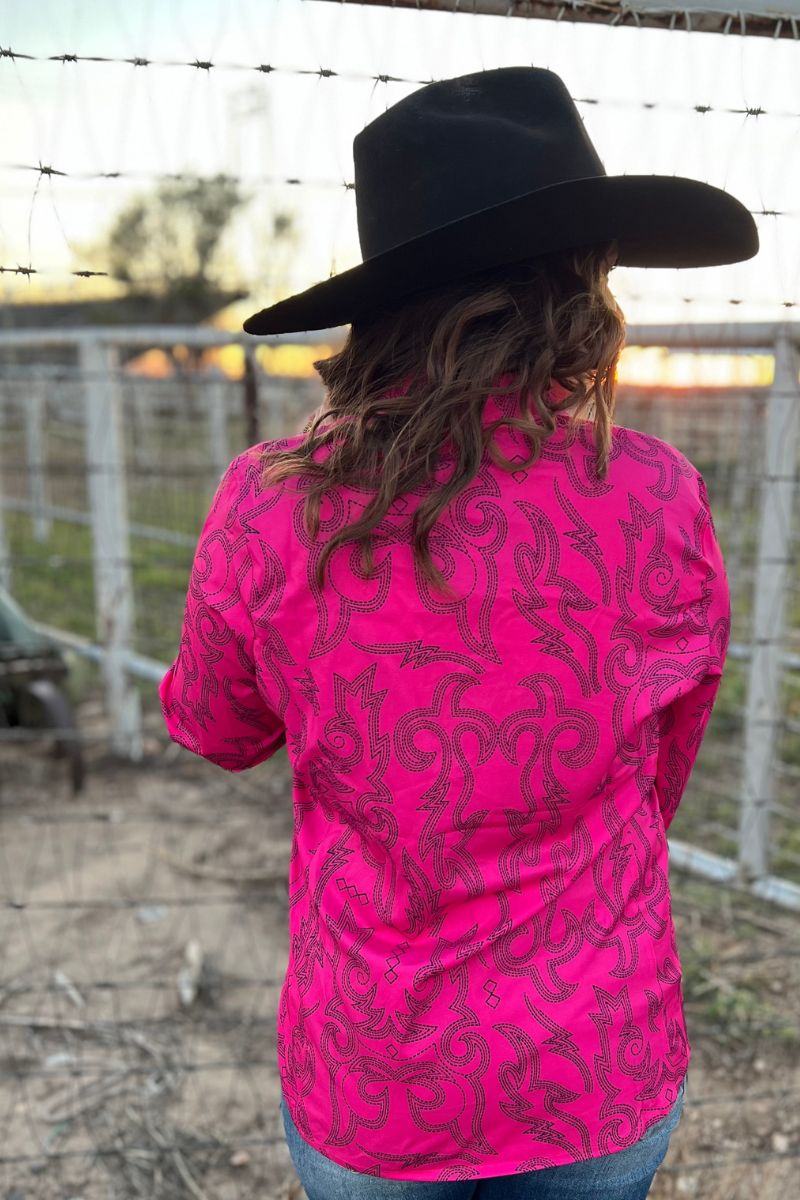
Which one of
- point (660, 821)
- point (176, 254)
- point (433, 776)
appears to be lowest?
point (660, 821)

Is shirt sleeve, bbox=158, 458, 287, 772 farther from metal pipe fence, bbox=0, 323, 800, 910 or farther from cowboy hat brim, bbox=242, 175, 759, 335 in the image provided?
metal pipe fence, bbox=0, 323, 800, 910

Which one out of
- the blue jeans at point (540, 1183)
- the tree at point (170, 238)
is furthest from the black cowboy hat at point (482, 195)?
the tree at point (170, 238)

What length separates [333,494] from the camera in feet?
3.32

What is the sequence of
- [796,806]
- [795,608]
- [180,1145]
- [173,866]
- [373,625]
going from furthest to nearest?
[795,608]
[796,806]
[173,866]
[180,1145]
[373,625]

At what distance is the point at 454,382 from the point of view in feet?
3.16

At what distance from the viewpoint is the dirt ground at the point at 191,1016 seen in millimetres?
2133

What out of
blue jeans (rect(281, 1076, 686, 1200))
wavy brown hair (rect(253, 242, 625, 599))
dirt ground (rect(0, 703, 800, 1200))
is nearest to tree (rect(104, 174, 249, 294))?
dirt ground (rect(0, 703, 800, 1200))

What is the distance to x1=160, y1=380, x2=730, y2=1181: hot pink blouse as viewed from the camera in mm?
1002

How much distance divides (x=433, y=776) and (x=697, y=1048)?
75.0 inches

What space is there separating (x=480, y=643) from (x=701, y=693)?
30 centimetres

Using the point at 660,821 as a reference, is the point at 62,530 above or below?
below

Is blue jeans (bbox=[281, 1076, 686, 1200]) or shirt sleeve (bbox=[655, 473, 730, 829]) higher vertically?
shirt sleeve (bbox=[655, 473, 730, 829])

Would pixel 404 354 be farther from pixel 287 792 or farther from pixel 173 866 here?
pixel 287 792

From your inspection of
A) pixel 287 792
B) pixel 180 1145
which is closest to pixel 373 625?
pixel 180 1145
